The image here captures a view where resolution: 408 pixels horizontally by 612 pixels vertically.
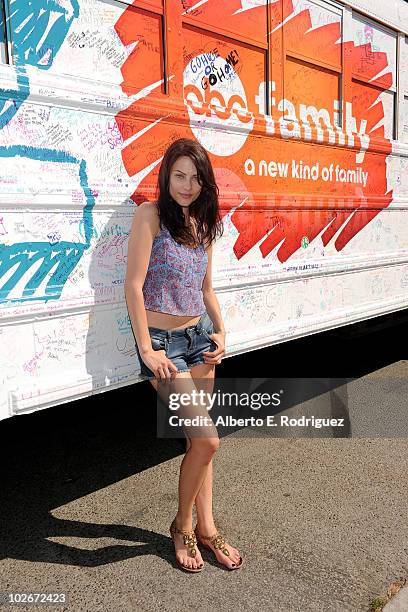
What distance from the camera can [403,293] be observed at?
13.7 ft

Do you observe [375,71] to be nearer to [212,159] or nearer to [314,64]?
[314,64]

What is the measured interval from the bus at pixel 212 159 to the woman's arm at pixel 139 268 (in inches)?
7.1

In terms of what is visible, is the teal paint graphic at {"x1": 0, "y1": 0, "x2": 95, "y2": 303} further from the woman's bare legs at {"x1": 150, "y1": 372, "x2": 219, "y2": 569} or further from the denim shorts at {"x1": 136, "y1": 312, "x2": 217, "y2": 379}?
the woman's bare legs at {"x1": 150, "y1": 372, "x2": 219, "y2": 569}

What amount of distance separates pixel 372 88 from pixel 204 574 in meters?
2.80

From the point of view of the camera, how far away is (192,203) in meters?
2.44

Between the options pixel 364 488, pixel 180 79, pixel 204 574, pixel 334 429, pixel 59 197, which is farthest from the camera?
pixel 334 429

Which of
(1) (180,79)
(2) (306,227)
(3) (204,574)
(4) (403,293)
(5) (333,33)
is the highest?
(5) (333,33)

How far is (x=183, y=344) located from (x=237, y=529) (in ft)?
3.09

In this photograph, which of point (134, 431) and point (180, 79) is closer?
point (180, 79)

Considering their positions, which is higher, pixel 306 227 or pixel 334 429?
pixel 306 227

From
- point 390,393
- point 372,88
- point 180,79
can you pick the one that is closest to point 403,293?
point 390,393

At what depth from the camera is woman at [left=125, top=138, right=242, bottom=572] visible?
2.30 meters

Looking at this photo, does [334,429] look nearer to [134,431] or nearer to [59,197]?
[134,431]

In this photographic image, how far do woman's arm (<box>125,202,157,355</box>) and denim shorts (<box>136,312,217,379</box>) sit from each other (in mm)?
A: 70
